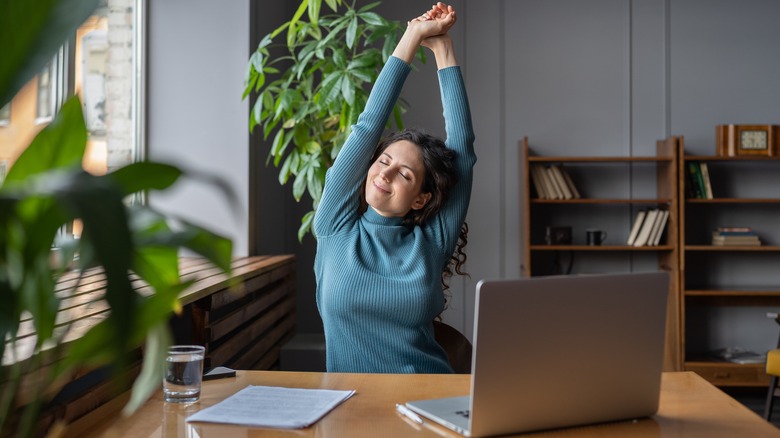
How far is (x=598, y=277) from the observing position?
1.24 meters

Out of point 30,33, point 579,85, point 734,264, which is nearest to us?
point 30,33

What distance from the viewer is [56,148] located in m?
0.56

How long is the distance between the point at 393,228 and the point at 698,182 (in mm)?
3670

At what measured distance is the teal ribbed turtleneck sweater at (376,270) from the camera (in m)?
2.00

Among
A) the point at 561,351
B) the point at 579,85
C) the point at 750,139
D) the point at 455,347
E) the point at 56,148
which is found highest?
the point at 579,85

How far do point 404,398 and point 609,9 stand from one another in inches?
182

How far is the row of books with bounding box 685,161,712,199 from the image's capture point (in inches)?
203

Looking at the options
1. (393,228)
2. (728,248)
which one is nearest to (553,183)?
(728,248)

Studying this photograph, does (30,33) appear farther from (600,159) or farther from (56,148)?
(600,159)

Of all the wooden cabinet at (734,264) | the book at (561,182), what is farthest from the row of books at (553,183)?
the wooden cabinet at (734,264)

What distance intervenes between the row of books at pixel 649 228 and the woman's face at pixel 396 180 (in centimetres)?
342

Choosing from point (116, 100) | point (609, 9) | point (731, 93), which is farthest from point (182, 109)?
point (731, 93)

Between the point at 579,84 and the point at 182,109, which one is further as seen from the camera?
the point at 579,84

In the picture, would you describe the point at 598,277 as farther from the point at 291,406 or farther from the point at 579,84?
the point at 579,84
